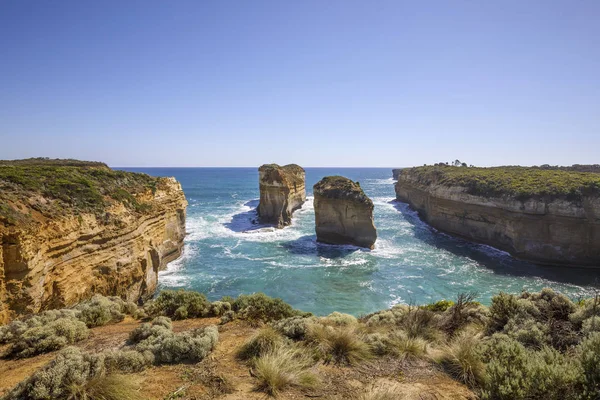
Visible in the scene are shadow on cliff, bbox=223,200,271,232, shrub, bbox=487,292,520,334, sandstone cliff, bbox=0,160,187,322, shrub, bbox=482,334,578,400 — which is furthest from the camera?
shadow on cliff, bbox=223,200,271,232

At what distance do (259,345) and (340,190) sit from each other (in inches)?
1015

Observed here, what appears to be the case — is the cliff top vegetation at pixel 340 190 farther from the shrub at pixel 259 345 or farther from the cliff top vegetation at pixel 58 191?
the shrub at pixel 259 345

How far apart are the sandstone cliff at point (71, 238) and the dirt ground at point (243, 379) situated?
4.50m

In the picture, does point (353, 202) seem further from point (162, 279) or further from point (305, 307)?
point (162, 279)

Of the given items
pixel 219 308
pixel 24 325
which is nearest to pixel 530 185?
pixel 219 308

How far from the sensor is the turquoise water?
2016cm

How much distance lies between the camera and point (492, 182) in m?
33.4

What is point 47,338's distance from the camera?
6660 millimetres

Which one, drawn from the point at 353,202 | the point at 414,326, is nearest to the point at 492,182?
the point at 353,202

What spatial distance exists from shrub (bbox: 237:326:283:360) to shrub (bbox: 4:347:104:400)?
2.58 m

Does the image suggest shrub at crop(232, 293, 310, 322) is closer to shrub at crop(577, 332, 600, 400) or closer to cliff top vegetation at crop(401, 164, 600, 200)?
shrub at crop(577, 332, 600, 400)

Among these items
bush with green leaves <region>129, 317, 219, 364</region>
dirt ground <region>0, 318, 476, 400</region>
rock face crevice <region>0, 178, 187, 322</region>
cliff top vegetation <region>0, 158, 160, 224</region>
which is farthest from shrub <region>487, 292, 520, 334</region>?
cliff top vegetation <region>0, 158, 160, 224</region>

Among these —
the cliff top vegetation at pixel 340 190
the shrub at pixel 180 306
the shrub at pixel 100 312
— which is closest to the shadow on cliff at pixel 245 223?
the cliff top vegetation at pixel 340 190

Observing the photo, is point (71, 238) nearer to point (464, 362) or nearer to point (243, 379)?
point (243, 379)
